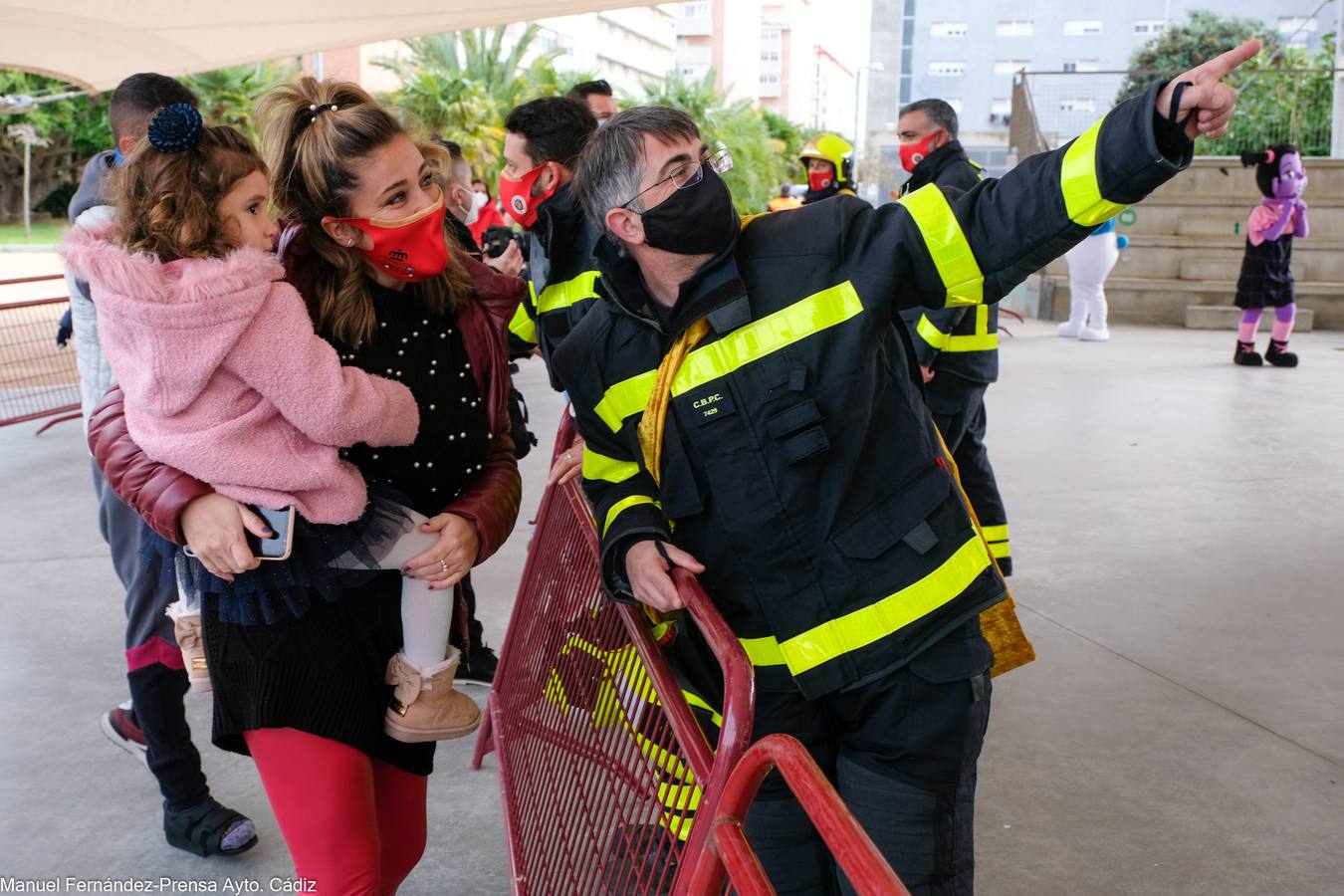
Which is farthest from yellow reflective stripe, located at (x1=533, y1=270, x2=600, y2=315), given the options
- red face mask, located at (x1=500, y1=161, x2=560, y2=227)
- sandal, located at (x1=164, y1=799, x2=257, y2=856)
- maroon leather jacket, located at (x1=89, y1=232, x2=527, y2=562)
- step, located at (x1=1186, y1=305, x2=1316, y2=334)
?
step, located at (x1=1186, y1=305, x2=1316, y2=334)

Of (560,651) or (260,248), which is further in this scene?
(560,651)

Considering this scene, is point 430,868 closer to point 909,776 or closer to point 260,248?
point 909,776

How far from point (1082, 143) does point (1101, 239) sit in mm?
11570

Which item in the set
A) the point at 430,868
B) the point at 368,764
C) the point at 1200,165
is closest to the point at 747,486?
the point at 368,764

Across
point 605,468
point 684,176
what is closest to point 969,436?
point 605,468

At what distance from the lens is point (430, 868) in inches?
128

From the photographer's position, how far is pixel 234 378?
198 centimetres

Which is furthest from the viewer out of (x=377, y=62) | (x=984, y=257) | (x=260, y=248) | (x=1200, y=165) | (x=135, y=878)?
(x=377, y=62)

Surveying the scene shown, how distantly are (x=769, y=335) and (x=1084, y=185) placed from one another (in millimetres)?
546

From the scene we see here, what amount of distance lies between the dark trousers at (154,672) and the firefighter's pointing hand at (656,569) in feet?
5.34

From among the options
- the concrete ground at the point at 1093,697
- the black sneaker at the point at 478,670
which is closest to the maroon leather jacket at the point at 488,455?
the concrete ground at the point at 1093,697

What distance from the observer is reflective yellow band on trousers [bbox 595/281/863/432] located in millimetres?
2021

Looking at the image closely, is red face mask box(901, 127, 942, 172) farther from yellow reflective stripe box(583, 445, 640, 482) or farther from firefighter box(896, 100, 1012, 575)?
yellow reflective stripe box(583, 445, 640, 482)

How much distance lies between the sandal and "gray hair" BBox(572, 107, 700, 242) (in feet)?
6.82
